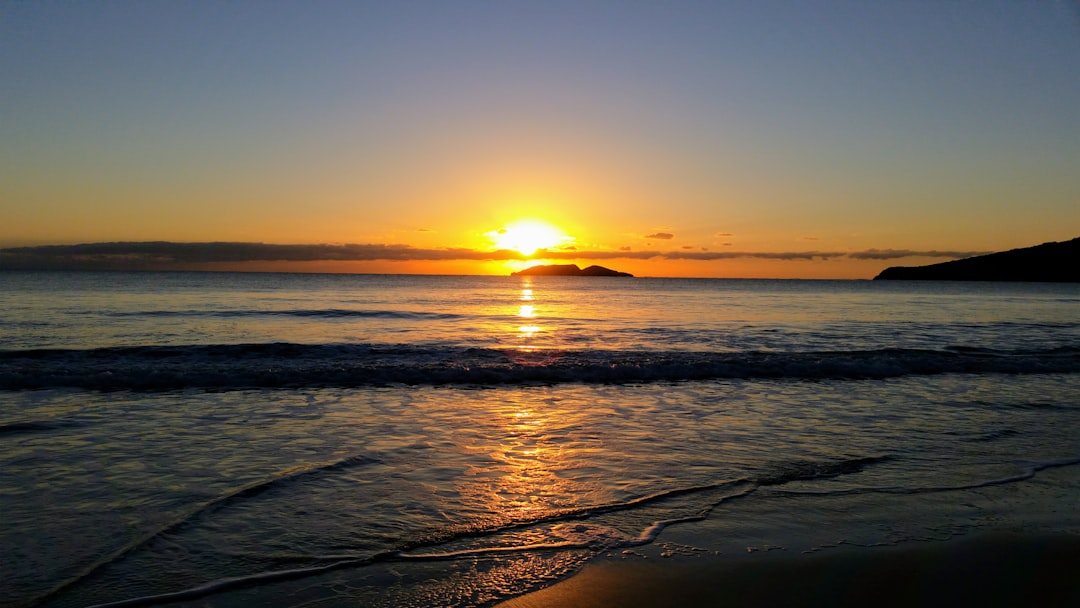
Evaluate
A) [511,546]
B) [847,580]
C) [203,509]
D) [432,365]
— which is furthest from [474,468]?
[432,365]

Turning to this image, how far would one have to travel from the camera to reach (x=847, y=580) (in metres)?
4.80

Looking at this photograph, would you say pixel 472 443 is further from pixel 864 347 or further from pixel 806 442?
pixel 864 347

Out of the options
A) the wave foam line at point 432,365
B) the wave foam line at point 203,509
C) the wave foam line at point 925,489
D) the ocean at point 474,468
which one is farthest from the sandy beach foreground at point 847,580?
the wave foam line at point 432,365

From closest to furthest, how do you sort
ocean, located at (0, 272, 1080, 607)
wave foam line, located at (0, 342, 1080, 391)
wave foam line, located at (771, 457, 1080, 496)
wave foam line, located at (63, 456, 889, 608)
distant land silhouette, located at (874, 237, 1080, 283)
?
wave foam line, located at (63, 456, 889, 608)
ocean, located at (0, 272, 1080, 607)
wave foam line, located at (771, 457, 1080, 496)
wave foam line, located at (0, 342, 1080, 391)
distant land silhouette, located at (874, 237, 1080, 283)

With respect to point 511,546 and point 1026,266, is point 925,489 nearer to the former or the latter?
point 511,546

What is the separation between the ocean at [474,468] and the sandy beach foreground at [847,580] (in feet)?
0.68

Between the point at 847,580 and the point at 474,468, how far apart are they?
4.03 m

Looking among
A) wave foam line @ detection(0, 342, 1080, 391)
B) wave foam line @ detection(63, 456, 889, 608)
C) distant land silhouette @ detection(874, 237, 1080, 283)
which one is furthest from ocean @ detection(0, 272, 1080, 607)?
distant land silhouette @ detection(874, 237, 1080, 283)

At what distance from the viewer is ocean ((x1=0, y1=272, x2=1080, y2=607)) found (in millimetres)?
4922

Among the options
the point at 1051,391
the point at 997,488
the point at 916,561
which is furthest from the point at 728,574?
the point at 1051,391

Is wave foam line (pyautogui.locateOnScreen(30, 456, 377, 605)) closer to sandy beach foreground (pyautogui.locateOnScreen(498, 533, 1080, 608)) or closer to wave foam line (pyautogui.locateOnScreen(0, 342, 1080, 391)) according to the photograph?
sandy beach foreground (pyautogui.locateOnScreen(498, 533, 1080, 608))

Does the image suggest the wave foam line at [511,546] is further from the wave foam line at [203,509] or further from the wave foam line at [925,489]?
the wave foam line at [925,489]

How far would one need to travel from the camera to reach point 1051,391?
14.2 metres

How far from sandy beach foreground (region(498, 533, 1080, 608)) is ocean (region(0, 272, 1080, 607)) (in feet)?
0.68
